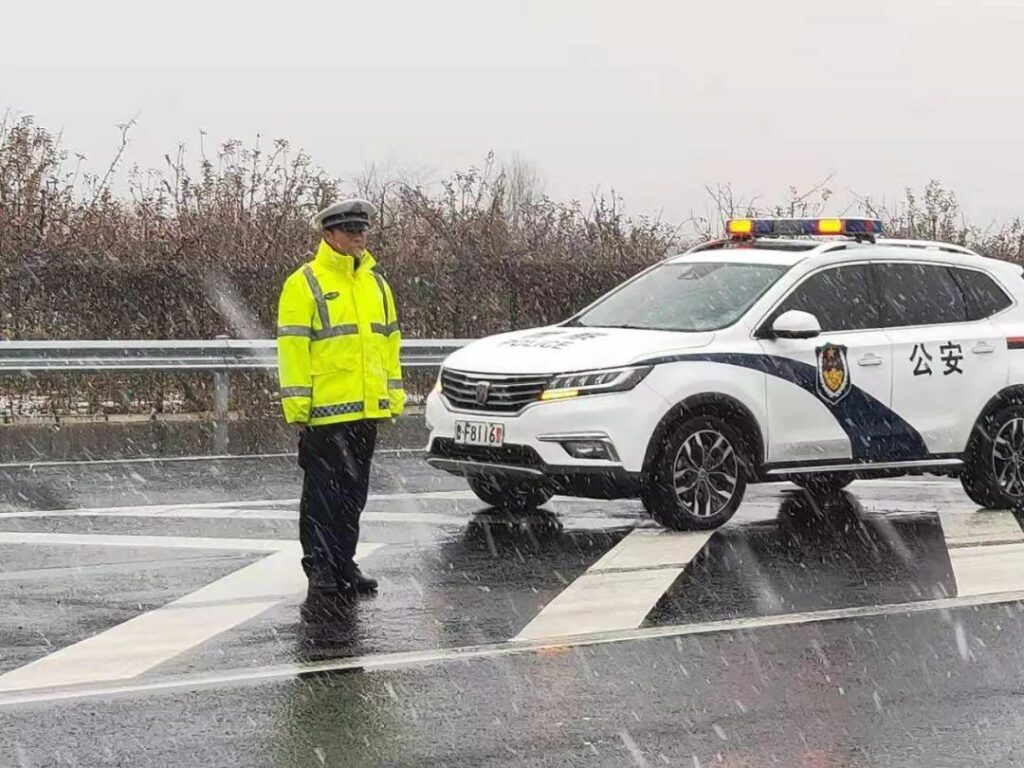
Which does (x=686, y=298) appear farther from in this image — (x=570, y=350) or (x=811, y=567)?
(x=811, y=567)

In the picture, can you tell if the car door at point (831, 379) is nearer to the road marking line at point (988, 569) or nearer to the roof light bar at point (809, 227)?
the roof light bar at point (809, 227)

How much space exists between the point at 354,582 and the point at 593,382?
2.22 meters

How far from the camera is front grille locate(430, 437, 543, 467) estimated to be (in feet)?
32.6

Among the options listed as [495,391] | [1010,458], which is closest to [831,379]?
[1010,458]

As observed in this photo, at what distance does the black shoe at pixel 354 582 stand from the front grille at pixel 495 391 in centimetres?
191

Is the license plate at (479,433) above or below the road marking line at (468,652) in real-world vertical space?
above

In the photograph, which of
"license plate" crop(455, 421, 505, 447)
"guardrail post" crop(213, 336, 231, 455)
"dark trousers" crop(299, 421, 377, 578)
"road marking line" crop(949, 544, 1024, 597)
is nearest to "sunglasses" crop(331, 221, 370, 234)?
"dark trousers" crop(299, 421, 377, 578)

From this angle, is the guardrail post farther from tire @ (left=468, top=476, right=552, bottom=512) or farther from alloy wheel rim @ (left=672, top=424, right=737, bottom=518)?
alloy wheel rim @ (left=672, top=424, right=737, bottom=518)

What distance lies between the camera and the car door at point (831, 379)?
412 inches

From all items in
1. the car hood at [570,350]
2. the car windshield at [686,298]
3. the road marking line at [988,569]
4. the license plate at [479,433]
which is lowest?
the road marking line at [988,569]

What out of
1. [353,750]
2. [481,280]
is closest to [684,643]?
[353,750]

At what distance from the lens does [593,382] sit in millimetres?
9945

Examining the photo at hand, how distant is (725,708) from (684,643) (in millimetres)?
1081

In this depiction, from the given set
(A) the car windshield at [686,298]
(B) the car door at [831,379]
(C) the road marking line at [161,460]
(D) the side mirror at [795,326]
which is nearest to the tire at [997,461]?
(B) the car door at [831,379]
